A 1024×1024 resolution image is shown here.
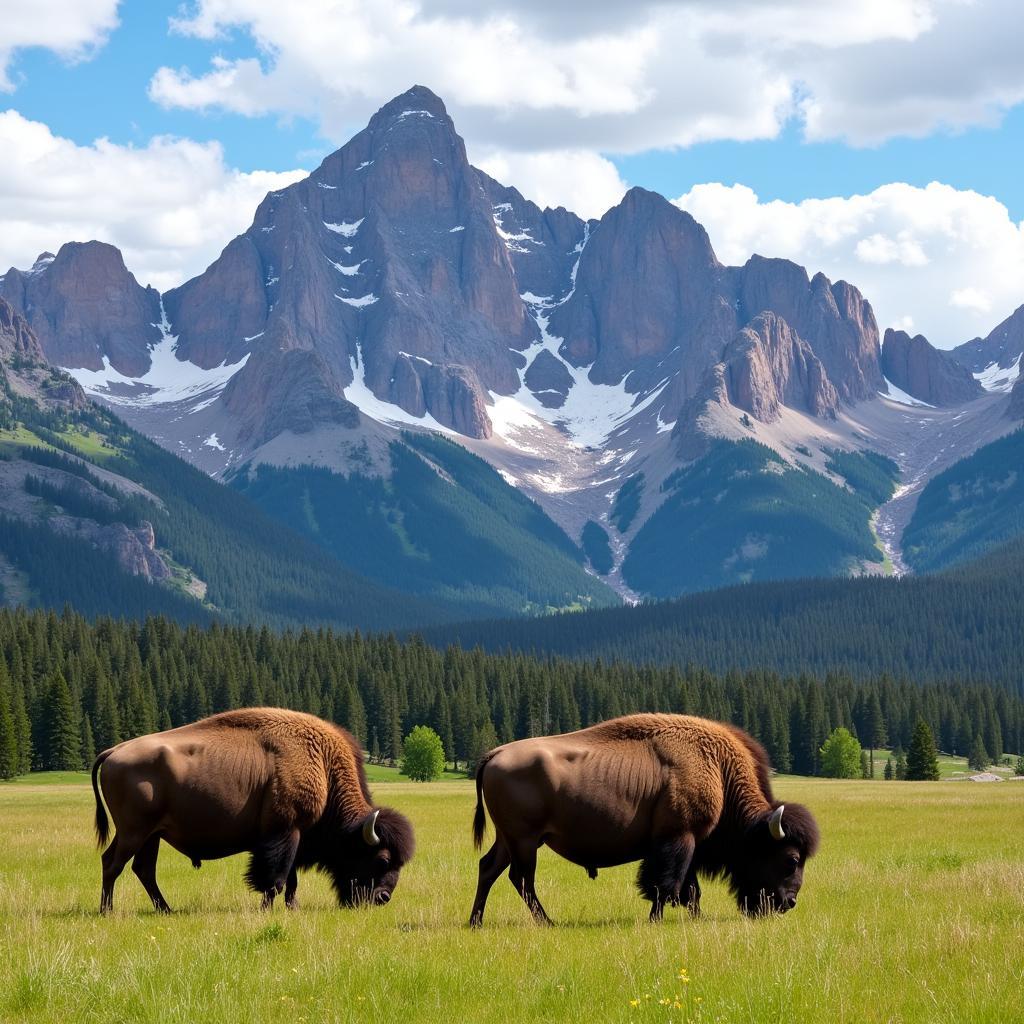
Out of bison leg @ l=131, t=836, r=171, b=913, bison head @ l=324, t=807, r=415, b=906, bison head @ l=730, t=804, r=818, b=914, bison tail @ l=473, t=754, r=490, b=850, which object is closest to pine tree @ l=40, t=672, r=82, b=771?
bison leg @ l=131, t=836, r=171, b=913

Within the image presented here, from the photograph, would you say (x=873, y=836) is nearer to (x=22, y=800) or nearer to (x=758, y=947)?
(x=758, y=947)

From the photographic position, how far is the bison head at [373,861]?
72.2 feet

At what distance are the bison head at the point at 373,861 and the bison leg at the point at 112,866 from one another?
3.18 meters

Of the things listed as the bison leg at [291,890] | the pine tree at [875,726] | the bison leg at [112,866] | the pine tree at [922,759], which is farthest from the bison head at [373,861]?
the pine tree at [875,726]

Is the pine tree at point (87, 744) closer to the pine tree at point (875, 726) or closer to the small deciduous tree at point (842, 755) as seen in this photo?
the small deciduous tree at point (842, 755)

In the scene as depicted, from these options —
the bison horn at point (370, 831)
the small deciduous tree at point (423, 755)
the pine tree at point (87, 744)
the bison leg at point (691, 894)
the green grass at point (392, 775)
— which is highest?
the bison horn at point (370, 831)

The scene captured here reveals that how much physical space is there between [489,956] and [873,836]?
81.5 ft

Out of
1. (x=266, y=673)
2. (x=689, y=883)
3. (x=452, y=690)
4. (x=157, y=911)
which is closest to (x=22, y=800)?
(x=157, y=911)

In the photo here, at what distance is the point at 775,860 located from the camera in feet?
69.7

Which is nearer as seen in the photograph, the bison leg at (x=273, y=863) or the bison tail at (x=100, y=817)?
the bison leg at (x=273, y=863)

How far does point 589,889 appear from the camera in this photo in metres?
25.2

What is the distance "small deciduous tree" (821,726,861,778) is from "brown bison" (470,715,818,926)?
108 metres

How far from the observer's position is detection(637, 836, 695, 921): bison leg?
20812 mm

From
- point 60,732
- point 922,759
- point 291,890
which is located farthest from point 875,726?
point 291,890
